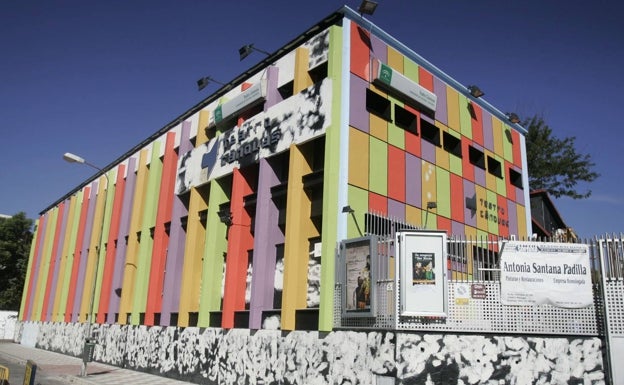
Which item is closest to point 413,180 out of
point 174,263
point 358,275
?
point 358,275

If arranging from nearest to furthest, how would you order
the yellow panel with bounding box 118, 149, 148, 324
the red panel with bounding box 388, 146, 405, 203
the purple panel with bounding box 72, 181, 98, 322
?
1. the red panel with bounding box 388, 146, 405, 203
2. the yellow panel with bounding box 118, 149, 148, 324
3. the purple panel with bounding box 72, 181, 98, 322

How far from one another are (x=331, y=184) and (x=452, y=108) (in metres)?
8.76

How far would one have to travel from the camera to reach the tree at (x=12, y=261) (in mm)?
55125

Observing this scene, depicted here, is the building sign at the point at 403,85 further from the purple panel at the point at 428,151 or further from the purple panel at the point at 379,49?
the purple panel at the point at 428,151

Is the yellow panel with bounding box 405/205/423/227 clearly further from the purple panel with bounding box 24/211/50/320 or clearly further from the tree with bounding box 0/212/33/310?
the tree with bounding box 0/212/33/310

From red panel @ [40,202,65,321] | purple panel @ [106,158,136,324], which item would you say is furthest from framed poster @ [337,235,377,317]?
red panel @ [40,202,65,321]

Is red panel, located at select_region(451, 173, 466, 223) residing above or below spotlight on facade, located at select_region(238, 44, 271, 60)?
below

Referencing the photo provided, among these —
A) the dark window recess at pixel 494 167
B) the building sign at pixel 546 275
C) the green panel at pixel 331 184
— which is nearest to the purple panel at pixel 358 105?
the green panel at pixel 331 184

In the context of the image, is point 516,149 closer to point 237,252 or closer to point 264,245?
point 264,245

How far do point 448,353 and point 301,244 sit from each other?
20.2 ft

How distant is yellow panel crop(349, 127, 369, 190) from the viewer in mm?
15953

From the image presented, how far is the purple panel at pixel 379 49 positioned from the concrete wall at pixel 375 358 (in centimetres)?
961

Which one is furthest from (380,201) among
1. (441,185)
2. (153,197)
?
(153,197)

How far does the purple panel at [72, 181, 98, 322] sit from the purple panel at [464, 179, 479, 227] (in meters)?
23.0
